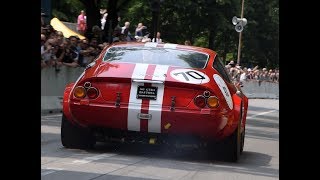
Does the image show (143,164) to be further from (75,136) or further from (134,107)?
(75,136)

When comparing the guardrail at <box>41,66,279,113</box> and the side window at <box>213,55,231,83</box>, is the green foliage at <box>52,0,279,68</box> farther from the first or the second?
the side window at <box>213,55,231,83</box>

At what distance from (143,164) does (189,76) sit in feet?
4.19

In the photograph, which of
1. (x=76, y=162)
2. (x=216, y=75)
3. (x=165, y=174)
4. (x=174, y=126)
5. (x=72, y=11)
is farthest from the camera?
(x=72, y=11)

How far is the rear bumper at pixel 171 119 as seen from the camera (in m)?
7.91

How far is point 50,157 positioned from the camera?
7754 mm

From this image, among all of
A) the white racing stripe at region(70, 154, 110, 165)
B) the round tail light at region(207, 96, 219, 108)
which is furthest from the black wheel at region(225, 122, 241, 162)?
the white racing stripe at region(70, 154, 110, 165)

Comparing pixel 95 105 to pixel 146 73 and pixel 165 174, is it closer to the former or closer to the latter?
pixel 146 73

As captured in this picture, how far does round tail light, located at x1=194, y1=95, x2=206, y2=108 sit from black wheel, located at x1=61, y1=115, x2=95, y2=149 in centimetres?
142

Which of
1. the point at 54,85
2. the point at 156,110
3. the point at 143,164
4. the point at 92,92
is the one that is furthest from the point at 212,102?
the point at 54,85
